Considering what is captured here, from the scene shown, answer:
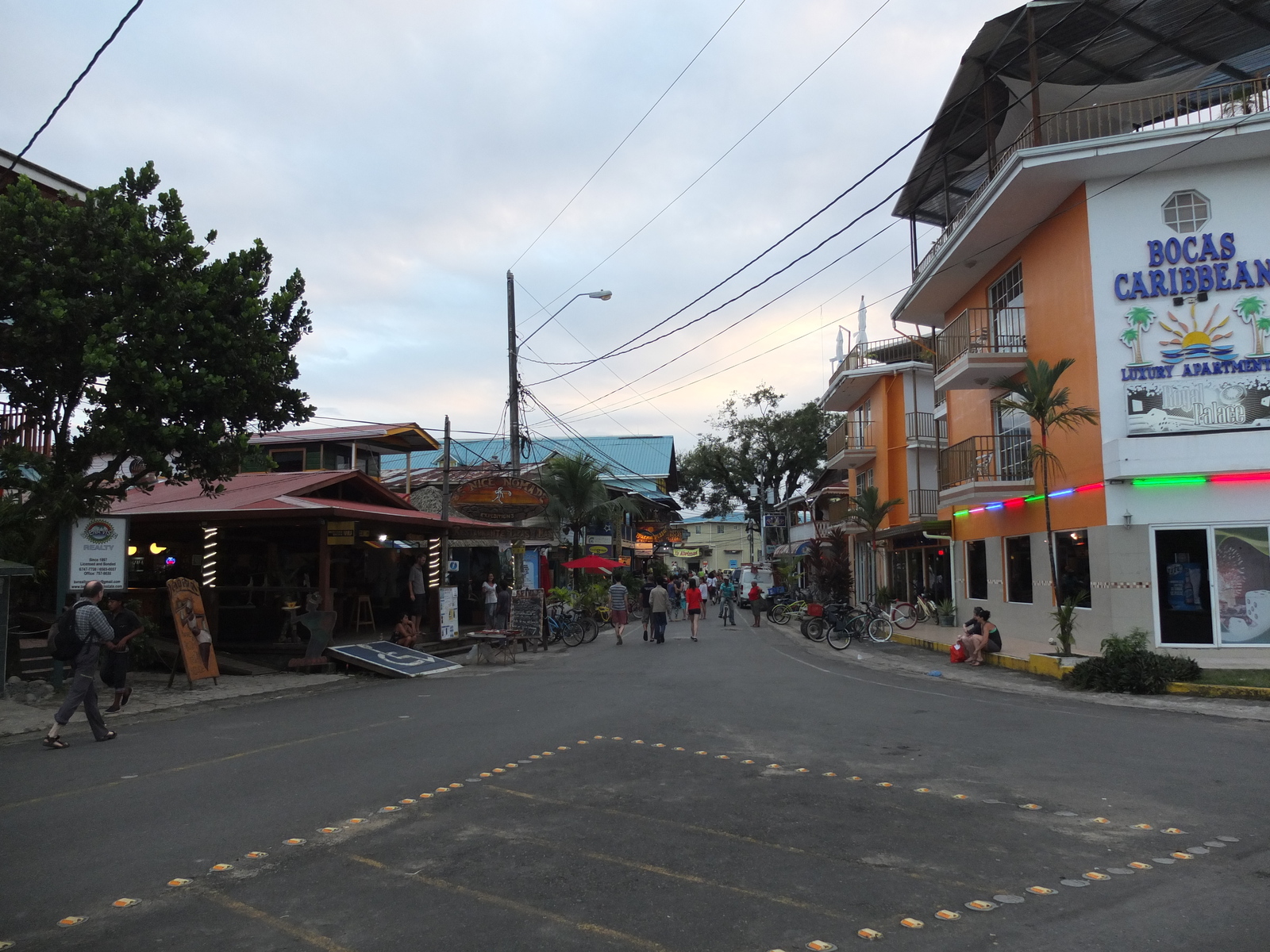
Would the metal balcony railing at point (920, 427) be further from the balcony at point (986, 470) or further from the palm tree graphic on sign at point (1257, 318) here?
the palm tree graphic on sign at point (1257, 318)

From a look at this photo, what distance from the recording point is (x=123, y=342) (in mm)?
13516

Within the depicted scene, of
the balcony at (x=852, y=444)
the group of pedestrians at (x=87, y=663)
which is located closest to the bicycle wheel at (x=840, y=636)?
the balcony at (x=852, y=444)

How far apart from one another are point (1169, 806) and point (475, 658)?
Answer: 15.5 m

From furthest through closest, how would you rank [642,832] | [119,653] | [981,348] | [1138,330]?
[981,348], [1138,330], [119,653], [642,832]

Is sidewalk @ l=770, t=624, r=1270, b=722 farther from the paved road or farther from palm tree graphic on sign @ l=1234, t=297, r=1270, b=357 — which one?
palm tree graphic on sign @ l=1234, t=297, r=1270, b=357

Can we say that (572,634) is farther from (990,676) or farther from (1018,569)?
(990,676)

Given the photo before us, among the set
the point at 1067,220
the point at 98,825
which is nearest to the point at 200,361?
the point at 98,825

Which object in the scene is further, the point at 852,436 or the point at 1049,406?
the point at 852,436

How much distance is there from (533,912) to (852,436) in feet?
118

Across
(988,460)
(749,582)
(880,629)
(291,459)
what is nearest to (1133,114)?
(988,460)

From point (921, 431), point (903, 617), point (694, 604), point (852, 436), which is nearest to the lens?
point (694, 604)

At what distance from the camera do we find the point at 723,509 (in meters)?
63.3

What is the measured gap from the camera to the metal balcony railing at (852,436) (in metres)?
38.0

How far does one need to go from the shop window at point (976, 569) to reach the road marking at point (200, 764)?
58.2ft
